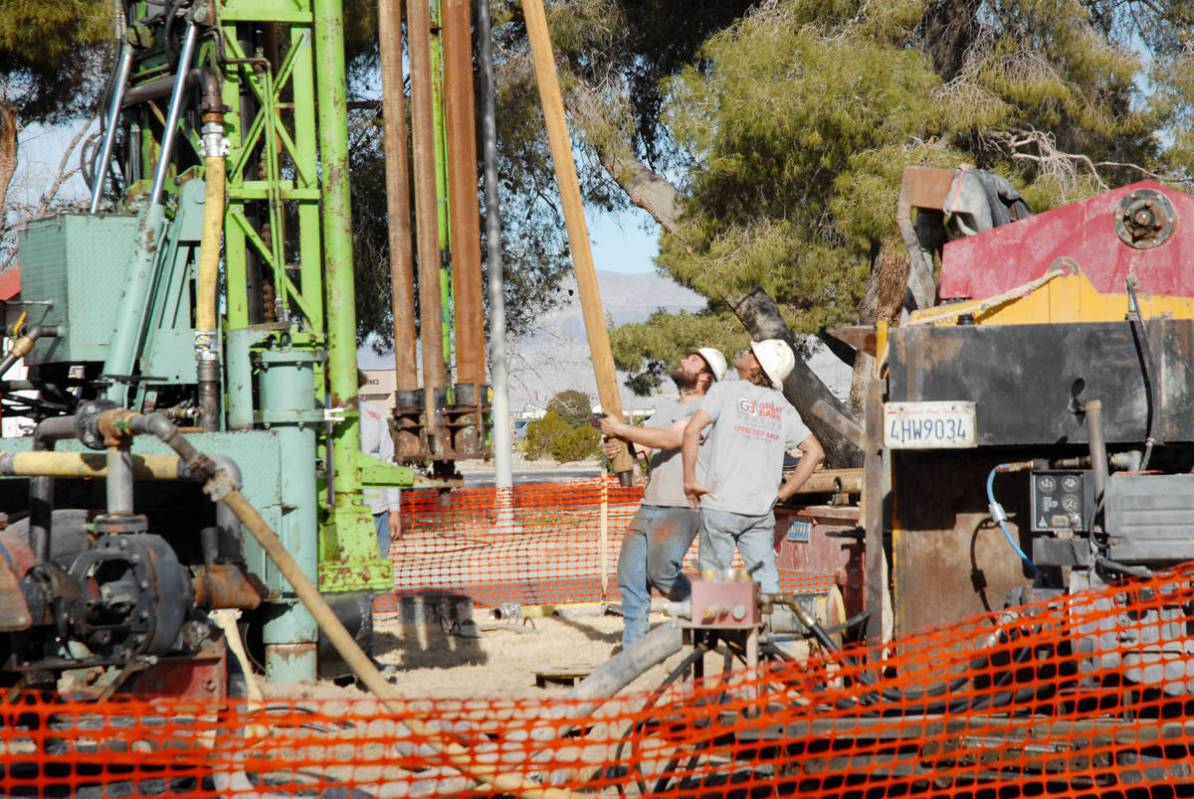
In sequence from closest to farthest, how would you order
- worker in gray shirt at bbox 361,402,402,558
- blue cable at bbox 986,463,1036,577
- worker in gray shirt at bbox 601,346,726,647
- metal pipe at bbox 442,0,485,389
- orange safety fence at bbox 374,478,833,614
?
blue cable at bbox 986,463,1036,577 < worker in gray shirt at bbox 601,346,726,647 < metal pipe at bbox 442,0,485,389 < worker in gray shirt at bbox 361,402,402,558 < orange safety fence at bbox 374,478,833,614

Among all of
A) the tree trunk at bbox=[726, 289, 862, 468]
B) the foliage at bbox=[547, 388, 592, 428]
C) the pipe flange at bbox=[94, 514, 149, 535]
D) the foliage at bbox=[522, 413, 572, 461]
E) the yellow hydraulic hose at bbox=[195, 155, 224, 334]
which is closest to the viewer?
the pipe flange at bbox=[94, 514, 149, 535]

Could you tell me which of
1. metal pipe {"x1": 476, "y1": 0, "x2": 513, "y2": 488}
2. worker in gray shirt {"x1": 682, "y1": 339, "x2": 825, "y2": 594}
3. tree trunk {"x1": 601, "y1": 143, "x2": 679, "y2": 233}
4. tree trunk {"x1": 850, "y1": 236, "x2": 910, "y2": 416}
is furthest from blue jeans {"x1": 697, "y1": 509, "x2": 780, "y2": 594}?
tree trunk {"x1": 601, "y1": 143, "x2": 679, "y2": 233}

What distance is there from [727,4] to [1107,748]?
57.8ft

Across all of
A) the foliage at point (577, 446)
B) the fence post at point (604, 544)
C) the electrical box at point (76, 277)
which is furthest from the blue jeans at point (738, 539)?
the foliage at point (577, 446)

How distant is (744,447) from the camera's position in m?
7.70

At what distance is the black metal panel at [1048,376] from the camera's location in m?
5.38

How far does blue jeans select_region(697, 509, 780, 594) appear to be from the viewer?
7688 mm

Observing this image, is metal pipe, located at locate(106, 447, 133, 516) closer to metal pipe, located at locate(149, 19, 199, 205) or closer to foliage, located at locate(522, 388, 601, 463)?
metal pipe, located at locate(149, 19, 199, 205)

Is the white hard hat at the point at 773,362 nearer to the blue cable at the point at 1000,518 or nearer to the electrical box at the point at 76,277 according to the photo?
the blue cable at the point at 1000,518

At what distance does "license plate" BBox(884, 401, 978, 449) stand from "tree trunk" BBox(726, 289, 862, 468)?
11.7m

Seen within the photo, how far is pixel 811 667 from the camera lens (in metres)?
5.27

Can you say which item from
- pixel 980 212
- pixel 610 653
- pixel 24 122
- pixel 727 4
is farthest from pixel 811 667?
pixel 24 122

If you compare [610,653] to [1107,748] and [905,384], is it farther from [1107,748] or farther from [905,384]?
[1107,748]

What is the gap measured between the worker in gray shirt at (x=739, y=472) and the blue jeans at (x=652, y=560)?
357 millimetres
